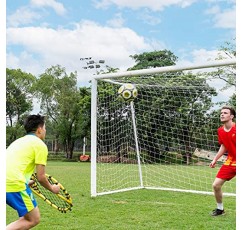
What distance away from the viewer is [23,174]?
3.68 meters

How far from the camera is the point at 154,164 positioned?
13.5 meters

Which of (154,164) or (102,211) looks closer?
(102,211)

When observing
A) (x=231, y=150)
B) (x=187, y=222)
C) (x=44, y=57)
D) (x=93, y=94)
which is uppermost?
(x=44, y=57)

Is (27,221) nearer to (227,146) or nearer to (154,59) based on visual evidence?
(227,146)

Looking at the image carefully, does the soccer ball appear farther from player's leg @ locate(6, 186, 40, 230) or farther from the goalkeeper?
player's leg @ locate(6, 186, 40, 230)

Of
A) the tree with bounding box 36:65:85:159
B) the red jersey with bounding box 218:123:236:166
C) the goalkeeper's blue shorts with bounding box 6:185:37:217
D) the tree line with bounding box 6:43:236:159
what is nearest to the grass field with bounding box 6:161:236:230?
the red jersey with bounding box 218:123:236:166

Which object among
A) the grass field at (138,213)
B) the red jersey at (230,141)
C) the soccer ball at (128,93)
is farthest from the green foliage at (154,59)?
the red jersey at (230,141)

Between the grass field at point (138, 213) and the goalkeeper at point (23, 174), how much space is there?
1872 mm

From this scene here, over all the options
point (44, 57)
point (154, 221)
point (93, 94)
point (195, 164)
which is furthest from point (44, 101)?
point (154, 221)

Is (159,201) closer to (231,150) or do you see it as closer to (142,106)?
(231,150)

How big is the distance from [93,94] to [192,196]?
320cm

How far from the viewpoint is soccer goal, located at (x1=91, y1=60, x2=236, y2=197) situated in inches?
399

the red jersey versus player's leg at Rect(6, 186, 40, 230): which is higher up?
the red jersey

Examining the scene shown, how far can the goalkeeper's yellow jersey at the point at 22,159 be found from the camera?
3590mm
